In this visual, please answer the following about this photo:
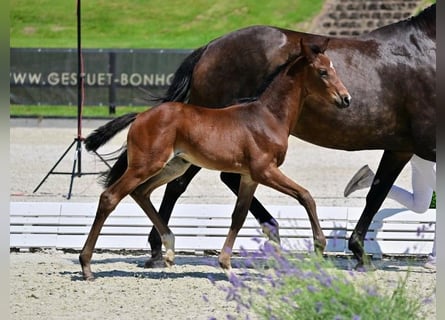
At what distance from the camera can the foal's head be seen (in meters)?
6.56

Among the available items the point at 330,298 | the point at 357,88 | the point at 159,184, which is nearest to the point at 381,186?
the point at 357,88

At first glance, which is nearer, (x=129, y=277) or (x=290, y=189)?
(x=290, y=189)

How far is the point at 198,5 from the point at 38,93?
11913 mm

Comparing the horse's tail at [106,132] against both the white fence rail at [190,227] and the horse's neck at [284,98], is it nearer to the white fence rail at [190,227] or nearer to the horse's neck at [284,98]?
the horse's neck at [284,98]

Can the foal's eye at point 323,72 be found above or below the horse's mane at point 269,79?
above

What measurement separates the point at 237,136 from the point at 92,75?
53.5 ft

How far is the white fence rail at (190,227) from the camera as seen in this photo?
8.15 meters

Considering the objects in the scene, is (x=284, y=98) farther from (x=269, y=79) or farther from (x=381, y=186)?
(x=381, y=186)

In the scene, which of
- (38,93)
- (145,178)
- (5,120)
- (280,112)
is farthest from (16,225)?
(38,93)

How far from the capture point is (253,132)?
667cm

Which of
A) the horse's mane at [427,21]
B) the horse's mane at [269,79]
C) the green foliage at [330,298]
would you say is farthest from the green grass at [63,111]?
the green foliage at [330,298]

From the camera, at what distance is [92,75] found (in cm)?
2256

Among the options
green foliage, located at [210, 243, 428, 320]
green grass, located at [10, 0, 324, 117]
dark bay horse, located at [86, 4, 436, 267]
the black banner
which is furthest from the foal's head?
green grass, located at [10, 0, 324, 117]

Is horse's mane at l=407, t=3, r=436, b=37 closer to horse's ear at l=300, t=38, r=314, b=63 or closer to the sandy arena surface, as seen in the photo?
horse's ear at l=300, t=38, r=314, b=63
